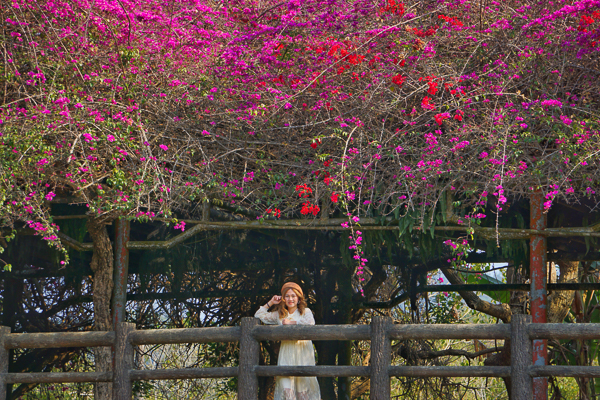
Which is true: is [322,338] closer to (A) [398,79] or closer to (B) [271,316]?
(B) [271,316]

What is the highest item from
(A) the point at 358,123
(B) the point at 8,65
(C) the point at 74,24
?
(C) the point at 74,24

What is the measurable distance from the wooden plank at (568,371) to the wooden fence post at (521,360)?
0.07 metres

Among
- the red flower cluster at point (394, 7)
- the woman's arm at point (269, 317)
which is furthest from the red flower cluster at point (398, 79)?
the woman's arm at point (269, 317)

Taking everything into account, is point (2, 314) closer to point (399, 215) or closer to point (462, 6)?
point (399, 215)

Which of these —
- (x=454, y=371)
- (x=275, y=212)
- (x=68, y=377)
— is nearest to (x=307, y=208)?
(x=275, y=212)

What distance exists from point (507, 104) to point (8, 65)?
522 cm

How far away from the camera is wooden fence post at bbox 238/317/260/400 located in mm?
5594

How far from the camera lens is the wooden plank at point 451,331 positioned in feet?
17.1

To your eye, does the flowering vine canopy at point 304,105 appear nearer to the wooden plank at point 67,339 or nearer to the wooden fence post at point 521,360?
the wooden plank at point 67,339

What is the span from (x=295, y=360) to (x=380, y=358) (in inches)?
35.7

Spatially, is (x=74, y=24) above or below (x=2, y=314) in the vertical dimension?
above

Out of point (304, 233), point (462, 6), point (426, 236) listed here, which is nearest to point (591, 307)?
point (426, 236)

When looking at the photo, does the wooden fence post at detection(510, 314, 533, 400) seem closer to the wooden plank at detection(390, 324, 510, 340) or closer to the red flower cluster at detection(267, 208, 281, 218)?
the wooden plank at detection(390, 324, 510, 340)

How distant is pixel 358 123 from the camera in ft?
21.5
